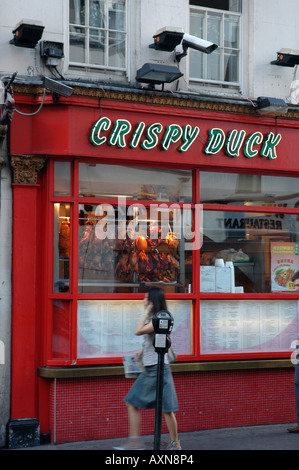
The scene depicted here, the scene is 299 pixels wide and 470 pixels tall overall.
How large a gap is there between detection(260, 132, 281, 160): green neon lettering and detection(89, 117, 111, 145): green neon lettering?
2.45 meters

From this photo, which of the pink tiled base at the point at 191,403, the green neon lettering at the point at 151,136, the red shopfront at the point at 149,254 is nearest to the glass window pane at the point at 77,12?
the red shopfront at the point at 149,254

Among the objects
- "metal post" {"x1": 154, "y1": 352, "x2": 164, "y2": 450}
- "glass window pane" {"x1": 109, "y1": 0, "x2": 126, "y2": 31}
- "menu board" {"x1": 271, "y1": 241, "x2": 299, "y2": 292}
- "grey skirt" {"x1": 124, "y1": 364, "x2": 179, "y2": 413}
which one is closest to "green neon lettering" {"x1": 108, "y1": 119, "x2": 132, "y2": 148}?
"glass window pane" {"x1": 109, "y1": 0, "x2": 126, "y2": 31}

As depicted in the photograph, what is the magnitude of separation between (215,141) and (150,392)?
3.84m

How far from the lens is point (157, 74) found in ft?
33.2

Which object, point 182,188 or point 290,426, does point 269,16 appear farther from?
point 290,426

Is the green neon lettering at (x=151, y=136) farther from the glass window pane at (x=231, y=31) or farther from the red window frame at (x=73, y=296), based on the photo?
the glass window pane at (x=231, y=31)

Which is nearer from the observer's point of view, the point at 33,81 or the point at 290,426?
the point at 33,81

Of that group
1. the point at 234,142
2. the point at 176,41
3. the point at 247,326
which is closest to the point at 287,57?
the point at 234,142

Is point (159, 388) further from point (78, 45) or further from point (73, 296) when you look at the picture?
point (78, 45)

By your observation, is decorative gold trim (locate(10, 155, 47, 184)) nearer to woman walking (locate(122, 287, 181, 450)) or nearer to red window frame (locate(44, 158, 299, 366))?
red window frame (locate(44, 158, 299, 366))

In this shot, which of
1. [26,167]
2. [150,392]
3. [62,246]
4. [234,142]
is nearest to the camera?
[150,392]

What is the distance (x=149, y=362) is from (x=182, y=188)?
3.08m

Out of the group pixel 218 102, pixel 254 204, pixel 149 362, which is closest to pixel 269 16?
pixel 218 102

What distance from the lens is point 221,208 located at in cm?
1092
